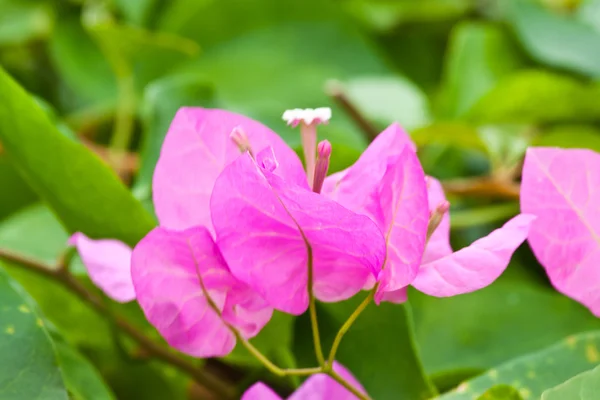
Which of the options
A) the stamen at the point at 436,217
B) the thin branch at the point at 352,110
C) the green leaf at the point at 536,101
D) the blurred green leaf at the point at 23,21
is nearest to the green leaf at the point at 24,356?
the stamen at the point at 436,217

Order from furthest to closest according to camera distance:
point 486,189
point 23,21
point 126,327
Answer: point 23,21 → point 486,189 → point 126,327

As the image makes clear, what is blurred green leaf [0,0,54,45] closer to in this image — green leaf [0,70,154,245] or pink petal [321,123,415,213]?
green leaf [0,70,154,245]

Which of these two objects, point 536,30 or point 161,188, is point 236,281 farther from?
point 536,30

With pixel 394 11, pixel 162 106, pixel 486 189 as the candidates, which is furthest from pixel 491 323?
pixel 394 11

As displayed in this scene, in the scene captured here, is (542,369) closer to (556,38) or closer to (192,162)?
(192,162)

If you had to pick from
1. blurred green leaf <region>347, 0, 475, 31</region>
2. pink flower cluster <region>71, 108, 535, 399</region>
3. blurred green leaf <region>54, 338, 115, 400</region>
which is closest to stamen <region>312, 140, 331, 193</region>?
pink flower cluster <region>71, 108, 535, 399</region>

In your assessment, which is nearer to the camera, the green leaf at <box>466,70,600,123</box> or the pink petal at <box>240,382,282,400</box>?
the pink petal at <box>240,382,282,400</box>

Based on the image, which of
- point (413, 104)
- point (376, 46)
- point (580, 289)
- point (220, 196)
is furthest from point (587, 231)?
point (376, 46)
